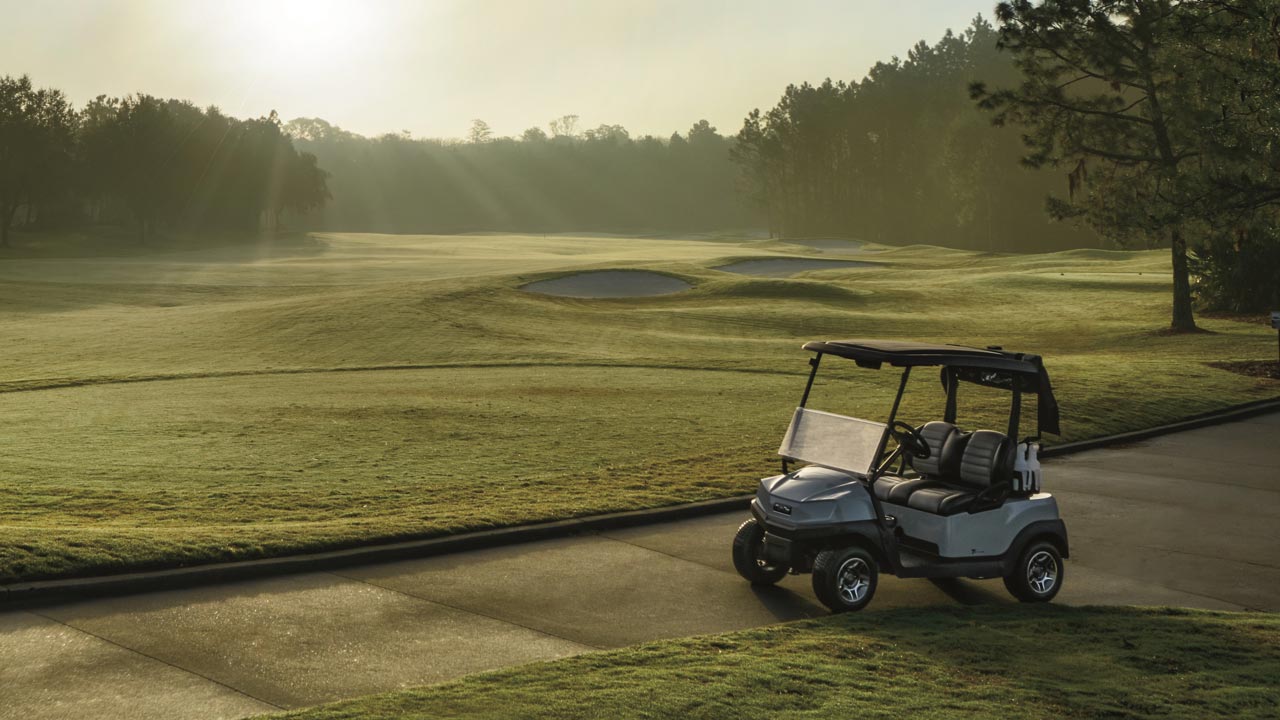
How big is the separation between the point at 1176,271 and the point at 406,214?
545ft

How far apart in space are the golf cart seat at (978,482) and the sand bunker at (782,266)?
55842 mm

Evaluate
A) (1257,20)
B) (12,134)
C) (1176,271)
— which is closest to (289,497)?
(1257,20)

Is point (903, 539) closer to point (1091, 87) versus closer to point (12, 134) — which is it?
point (12, 134)

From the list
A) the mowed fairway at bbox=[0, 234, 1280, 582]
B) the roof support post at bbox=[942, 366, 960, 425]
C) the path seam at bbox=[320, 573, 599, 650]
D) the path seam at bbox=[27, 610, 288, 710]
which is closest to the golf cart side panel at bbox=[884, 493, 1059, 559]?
the roof support post at bbox=[942, 366, 960, 425]

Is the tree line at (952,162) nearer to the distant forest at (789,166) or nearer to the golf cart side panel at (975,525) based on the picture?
the distant forest at (789,166)

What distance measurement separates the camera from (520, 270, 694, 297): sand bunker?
162 feet

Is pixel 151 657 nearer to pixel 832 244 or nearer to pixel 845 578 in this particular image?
pixel 845 578

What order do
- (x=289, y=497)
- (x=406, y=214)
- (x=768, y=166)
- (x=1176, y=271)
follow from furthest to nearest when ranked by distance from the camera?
(x=406, y=214) → (x=768, y=166) → (x=1176, y=271) → (x=289, y=497)

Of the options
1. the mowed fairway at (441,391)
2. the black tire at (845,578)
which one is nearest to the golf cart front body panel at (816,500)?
the black tire at (845,578)

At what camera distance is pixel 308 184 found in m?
126

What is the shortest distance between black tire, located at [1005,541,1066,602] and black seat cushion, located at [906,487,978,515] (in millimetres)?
765

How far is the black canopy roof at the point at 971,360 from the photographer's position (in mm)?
10281

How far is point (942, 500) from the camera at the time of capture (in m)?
10.6

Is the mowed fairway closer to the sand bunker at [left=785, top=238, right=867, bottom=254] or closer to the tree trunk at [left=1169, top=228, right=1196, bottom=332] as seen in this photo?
the tree trunk at [left=1169, top=228, right=1196, bottom=332]
